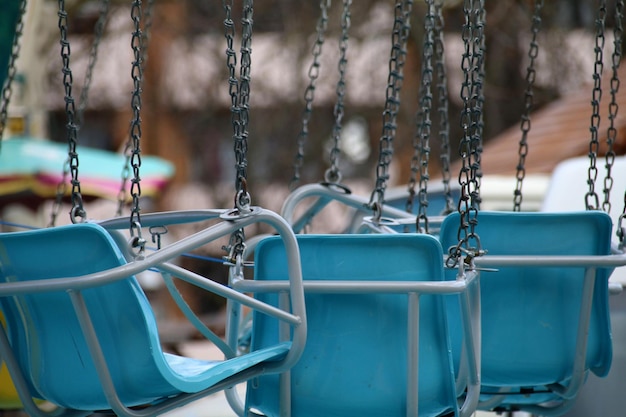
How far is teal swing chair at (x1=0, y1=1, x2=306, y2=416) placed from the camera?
2.10m

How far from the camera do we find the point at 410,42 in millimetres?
12469

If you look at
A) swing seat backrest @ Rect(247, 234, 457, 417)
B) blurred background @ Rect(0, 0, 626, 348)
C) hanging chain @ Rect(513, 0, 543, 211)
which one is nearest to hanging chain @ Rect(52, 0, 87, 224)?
swing seat backrest @ Rect(247, 234, 457, 417)

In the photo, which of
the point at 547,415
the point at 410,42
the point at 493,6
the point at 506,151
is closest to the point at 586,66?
the point at 493,6

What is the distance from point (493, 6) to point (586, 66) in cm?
139

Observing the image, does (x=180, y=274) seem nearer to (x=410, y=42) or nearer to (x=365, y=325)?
(x=365, y=325)

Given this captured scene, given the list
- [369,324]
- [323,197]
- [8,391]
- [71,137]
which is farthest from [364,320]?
[8,391]

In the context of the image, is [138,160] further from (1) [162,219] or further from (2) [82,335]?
Result: (2) [82,335]

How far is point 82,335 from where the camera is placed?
223 centimetres

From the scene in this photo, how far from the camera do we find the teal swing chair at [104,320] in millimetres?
2102

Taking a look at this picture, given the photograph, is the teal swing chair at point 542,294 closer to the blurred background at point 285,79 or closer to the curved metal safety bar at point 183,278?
the curved metal safety bar at point 183,278

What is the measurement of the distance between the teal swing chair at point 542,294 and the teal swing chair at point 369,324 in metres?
0.27

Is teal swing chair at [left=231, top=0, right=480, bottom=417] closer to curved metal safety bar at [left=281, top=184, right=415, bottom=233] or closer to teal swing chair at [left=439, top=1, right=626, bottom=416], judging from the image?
teal swing chair at [left=439, top=1, right=626, bottom=416]

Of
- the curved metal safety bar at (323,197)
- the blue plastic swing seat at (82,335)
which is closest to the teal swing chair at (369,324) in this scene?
the blue plastic swing seat at (82,335)

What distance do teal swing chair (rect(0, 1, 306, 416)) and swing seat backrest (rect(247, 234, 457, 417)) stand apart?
0.08m
